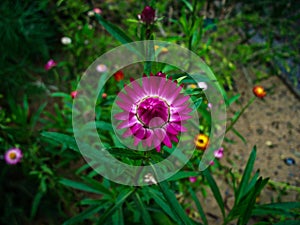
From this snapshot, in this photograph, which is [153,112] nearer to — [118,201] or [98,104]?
[118,201]

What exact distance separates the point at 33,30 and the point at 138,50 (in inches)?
51.5

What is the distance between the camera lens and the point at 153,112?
2.38 ft

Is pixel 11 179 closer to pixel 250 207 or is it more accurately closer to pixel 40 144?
pixel 40 144

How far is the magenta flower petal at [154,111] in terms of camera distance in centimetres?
73

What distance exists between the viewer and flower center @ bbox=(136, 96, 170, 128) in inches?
28.6

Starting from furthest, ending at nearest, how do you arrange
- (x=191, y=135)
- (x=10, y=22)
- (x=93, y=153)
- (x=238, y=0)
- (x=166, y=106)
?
(x=238, y=0)
(x=10, y=22)
(x=191, y=135)
(x=93, y=153)
(x=166, y=106)

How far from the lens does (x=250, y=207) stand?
1024mm

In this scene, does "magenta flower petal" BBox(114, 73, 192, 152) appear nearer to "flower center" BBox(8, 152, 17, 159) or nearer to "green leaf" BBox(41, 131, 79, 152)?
"green leaf" BBox(41, 131, 79, 152)

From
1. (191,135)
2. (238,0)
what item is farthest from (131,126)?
(238,0)

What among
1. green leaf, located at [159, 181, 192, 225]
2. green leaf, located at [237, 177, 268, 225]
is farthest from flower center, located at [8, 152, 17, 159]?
green leaf, located at [237, 177, 268, 225]

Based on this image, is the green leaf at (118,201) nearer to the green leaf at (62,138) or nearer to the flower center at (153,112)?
the green leaf at (62,138)

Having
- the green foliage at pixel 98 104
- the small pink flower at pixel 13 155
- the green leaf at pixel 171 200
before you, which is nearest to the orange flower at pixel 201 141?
the green foliage at pixel 98 104

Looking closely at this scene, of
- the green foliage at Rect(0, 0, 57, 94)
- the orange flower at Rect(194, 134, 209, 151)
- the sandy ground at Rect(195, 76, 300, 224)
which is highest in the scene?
the green foliage at Rect(0, 0, 57, 94)

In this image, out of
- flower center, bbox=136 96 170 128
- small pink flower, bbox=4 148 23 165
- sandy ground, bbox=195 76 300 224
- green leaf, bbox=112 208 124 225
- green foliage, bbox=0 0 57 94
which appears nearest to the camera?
flower center, bbox=136 96 170 128
